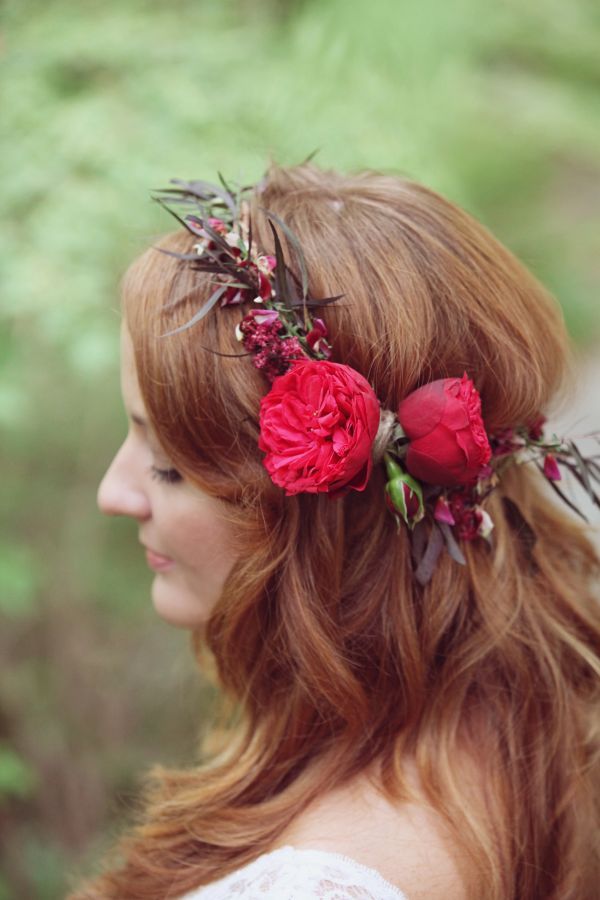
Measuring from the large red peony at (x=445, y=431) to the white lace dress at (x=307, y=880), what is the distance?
0.61 m

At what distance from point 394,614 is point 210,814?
0.52 metres

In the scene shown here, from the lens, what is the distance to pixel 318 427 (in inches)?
49.6

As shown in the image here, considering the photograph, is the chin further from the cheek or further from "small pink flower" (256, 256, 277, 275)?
"small pink flower" (256, 256, 277, 275)

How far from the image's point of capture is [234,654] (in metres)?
1.59

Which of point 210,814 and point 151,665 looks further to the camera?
point 151,665

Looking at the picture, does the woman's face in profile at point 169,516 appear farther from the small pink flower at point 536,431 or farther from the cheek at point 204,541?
the small pink flower at point 536,431

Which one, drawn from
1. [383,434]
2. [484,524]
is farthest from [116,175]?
[484,524]

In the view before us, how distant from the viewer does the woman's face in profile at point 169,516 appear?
5.05ft

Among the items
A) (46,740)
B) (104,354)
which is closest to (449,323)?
(104,354)

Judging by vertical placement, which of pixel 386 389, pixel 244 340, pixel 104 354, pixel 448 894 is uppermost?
pixel 104 354

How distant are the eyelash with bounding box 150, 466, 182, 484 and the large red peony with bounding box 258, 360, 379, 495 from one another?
1.02ft

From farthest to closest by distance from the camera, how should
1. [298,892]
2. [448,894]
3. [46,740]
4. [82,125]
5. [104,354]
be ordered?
[46,740] < [82,125] < [104,354] < [448,894] < [298,892]

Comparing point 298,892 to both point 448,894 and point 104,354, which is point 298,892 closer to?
point 448,894

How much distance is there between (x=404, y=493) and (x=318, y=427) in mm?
192
